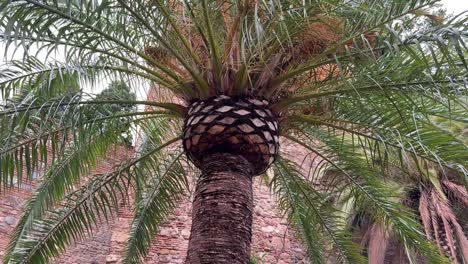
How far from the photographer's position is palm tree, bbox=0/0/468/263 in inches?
147

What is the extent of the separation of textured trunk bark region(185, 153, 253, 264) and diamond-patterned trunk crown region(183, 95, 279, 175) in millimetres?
70

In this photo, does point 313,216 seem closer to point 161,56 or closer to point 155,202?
point 155,202

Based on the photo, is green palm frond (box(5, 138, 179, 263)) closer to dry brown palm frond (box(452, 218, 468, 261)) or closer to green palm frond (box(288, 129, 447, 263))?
green palm frond (box(288, 129, 447, 263))

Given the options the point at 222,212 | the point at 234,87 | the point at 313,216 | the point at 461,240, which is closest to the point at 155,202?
the point at 313,216

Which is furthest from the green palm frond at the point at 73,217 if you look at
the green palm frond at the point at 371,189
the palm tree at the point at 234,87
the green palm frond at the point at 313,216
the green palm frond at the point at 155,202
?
the green palm frond at the point at 371,189

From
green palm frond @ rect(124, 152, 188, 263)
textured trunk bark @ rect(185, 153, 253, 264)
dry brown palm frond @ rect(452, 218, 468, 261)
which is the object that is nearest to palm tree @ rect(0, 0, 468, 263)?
textured trunk bark @ rect(185, 153, 253, 264)

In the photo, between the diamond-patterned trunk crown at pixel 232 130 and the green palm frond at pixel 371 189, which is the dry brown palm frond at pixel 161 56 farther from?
the green palm frond at pixel 371 189

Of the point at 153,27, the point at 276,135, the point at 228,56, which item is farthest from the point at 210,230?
the point at 153,27

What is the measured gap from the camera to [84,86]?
4184 mm

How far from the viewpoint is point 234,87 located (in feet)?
13.6

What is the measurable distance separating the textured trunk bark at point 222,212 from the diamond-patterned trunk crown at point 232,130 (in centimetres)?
7

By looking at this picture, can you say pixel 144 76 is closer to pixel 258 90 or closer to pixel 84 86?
pixel 84 86

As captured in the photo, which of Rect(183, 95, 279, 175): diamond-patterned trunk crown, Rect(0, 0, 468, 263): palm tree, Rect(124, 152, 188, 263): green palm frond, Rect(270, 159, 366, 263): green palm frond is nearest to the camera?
Rect(0, 0, 468, 263): palm tree

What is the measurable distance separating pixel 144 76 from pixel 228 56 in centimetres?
71
